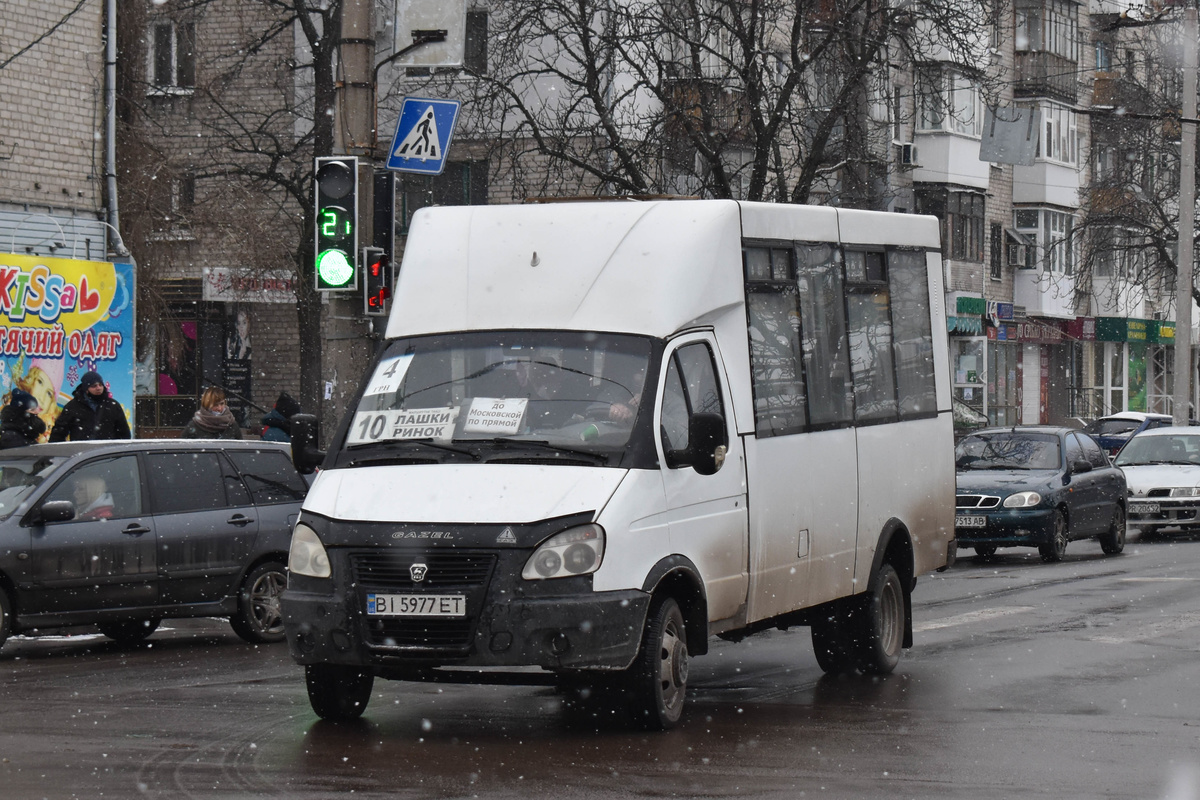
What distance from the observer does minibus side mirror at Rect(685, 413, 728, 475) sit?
915 centimetres

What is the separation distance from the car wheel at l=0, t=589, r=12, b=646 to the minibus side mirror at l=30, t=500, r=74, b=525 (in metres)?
0.52

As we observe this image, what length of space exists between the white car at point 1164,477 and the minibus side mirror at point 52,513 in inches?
690

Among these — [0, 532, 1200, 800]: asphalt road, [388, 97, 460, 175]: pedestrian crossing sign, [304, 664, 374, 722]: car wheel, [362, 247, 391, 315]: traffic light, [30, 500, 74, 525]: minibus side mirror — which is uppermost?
[388, 97, 460, 175]: pedestrian crossing sign

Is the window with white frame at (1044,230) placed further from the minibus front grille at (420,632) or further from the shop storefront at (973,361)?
the minibus front grille at (420,632)

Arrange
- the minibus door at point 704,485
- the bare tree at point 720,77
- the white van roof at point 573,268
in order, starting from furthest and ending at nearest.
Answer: the bare tree at point 720,77
the white van roof at point 573,268
the minibus door at point 704,485

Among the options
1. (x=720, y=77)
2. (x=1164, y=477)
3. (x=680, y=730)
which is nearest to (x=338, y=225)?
(x=680, y=730)

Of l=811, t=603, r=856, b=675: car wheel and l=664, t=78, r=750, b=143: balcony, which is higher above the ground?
l=664, t=78, r=750, b=143: balcony

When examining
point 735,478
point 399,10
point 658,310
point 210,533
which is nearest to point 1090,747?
point 735,478

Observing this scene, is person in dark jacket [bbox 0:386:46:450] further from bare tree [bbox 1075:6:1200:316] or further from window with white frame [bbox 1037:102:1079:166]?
window with white frame [bbox 1037:102:1079:166]

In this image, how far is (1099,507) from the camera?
22969 millimetres

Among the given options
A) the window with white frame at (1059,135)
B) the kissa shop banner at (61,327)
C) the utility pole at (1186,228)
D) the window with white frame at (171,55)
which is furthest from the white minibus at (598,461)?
the window with white frame at (1059,135)

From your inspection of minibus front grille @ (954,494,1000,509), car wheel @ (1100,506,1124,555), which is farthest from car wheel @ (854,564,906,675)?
car wheel @ (1100,506,1124,555)

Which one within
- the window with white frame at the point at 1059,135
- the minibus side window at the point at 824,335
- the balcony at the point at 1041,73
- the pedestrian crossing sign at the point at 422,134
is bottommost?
the minibus side window at the point at 824,335

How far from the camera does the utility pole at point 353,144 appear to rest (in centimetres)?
1437
